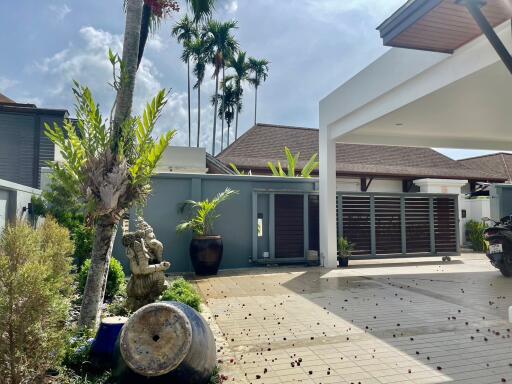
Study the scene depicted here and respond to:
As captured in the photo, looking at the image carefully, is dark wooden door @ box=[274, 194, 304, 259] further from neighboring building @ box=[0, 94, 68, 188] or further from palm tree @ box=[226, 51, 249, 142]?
palm tree @ box=[226, 51, 249, 142]

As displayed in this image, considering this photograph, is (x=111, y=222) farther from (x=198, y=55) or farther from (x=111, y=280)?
(x=198, y=55)

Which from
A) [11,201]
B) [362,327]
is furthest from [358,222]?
[11,201]

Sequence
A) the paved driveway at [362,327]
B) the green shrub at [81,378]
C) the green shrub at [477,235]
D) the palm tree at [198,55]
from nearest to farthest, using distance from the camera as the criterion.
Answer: the green shrub at [81,378], the paved driveway at [362,327], the green shrub at [477,235], the palm tree at [198,55]

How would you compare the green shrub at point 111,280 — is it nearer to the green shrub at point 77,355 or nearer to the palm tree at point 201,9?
the green shrub at point 77,355

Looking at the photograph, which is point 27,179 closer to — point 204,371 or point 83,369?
point 83,369

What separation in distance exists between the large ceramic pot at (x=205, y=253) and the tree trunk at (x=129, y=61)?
500cm

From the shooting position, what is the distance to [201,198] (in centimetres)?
1057

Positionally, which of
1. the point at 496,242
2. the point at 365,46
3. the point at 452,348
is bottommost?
the point at 452,348

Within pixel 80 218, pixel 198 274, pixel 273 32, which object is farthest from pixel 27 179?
pixel 273 32

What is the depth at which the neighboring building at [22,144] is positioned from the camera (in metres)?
12.6

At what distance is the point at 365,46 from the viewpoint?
866cm

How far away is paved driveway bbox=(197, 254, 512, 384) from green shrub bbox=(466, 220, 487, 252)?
665cm

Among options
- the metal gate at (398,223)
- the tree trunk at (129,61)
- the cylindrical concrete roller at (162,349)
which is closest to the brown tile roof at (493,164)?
the metal gate at (398,223)

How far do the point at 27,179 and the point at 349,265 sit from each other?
35.3 feet
